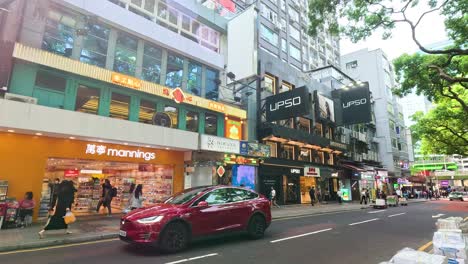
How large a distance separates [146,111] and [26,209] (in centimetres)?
778

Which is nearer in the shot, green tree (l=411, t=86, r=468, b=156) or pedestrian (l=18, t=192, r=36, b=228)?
pedestrian (l=18, t=192, r=36, b=228)

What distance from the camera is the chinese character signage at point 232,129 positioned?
21188 millimetres

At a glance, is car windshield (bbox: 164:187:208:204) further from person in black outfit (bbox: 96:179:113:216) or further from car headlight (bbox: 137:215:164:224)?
person in black outfit (bbox: 96:179:113:216)

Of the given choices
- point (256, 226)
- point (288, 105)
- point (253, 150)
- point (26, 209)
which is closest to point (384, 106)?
point (288, 105)

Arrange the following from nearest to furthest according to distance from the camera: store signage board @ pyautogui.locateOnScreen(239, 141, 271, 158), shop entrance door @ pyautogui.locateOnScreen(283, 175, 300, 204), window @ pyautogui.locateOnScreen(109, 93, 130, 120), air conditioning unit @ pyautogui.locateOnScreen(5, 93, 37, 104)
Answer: air conditioning unit @ pyautogui.locateOnScreen(5, 93, 37, 104)
window @ pyautogui.locateOnScreen(109, 93, 130, 120)
store signage board @ pyautogui.locateOnScreen(239, 141, 271, 158)
shop entrance door @ pyautogui.locateOnScreen(283, 175, 300, 204)

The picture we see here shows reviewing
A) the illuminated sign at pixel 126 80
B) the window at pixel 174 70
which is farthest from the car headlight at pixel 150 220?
the window at pixel 174 70

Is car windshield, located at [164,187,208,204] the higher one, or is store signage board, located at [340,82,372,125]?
store signage board, located at [340,82,372,125]

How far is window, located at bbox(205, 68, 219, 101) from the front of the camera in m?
20.6

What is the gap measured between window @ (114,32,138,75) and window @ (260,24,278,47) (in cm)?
2100

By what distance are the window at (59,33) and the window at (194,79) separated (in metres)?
7.35

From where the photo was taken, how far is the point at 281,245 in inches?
318

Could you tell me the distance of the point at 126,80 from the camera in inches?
597

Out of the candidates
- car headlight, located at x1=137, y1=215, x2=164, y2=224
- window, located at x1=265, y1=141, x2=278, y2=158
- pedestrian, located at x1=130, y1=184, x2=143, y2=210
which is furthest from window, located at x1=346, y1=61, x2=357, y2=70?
car headlight, located at x1=137, y1=215, x2=164, y2=224

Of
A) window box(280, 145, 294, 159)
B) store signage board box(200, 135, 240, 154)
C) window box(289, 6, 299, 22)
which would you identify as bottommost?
store signage board box(200, 135, 240, 154)
